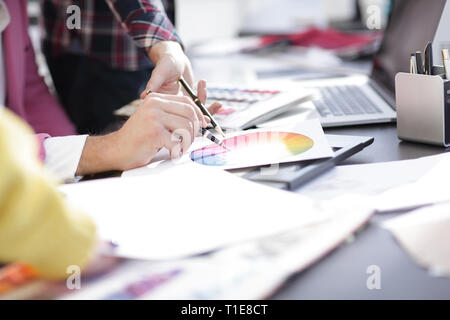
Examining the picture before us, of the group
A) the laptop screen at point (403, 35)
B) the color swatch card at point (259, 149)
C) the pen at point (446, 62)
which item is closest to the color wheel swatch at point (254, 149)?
the color swatch card at point (259, 149)

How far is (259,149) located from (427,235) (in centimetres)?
30

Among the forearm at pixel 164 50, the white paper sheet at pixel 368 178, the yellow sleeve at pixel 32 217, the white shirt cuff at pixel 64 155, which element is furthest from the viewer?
the forearm at pixel 164 50

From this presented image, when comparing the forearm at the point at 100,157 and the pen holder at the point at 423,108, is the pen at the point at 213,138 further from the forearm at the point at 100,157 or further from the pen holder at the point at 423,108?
the pen holder at the point at 423,108

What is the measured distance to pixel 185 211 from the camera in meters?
0.57

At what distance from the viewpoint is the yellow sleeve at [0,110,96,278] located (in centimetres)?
38

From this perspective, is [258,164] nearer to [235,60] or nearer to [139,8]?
[139,8]

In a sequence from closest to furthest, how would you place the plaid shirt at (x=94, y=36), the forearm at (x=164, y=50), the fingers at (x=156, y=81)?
the fingers at (x=156, y=81) < the forearm at (x=164, y=50) < the plaid shirt at (x=94, y=36)

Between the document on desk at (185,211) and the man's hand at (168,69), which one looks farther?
the man's hand at (168,69)

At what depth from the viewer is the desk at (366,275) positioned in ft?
1.45

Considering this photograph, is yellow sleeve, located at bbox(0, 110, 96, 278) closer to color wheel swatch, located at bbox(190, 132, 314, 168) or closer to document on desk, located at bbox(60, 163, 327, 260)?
document on desk, located at bbox(60, 163, 327, 260)

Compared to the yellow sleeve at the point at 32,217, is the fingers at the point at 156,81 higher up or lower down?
lower down

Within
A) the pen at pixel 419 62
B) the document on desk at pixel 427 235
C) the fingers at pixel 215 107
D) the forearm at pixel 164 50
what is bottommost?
the fingers at pixel 215 107

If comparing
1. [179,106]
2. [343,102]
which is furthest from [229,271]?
[343,102]
